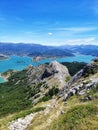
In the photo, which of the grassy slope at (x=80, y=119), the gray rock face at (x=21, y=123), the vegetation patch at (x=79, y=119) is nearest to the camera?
the grassy slope at (x=80, y=119)

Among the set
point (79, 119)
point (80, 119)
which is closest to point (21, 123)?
point (79, 119)

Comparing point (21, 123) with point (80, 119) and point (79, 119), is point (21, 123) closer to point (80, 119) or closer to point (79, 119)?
point (79, 119)

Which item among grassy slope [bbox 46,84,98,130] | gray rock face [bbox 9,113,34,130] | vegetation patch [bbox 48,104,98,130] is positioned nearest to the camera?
grassy slope [bbox 46,84,98,130]

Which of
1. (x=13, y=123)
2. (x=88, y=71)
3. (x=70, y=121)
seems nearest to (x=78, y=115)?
(x=70, y=121)

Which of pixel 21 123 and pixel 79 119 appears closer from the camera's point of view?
pixel 79 119

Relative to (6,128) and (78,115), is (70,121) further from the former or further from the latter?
(6,128)

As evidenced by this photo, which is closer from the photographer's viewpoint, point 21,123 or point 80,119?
point 80,119

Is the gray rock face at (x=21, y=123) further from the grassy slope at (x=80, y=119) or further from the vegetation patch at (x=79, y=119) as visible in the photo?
the vegetation patch at (x=79, y=119)

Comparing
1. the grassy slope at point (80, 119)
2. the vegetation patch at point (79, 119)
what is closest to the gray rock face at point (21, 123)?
the grassy slope at point (80, 119)

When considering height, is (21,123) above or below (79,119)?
below

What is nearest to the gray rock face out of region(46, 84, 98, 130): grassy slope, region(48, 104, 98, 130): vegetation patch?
region(46, 84, 98, 130): grassy slope

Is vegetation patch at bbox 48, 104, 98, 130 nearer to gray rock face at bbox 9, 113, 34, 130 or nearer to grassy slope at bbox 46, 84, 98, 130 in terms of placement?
grassy slope at bbox 46, 84, 98, 130
